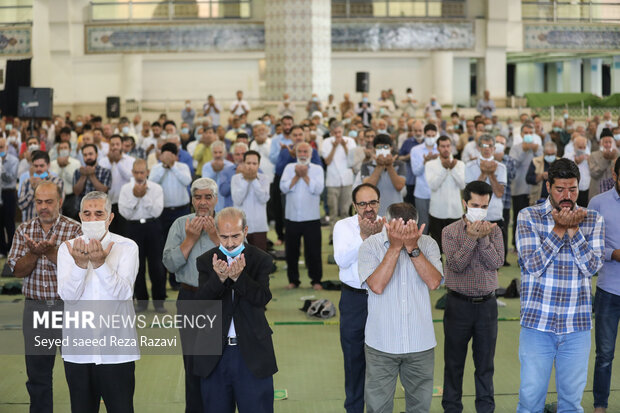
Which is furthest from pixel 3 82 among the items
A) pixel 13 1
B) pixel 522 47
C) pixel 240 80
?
pixel 522 47

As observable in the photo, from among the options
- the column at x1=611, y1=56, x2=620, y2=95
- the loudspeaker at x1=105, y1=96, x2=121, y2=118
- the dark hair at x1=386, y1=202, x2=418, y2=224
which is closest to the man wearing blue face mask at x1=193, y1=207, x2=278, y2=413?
the dark hair at x1=386, y1=202, x2=418, y2=224

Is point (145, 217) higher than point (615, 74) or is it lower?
lower

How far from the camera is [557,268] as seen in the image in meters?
5.02

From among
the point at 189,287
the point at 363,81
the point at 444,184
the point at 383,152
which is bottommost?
the point at 189,287

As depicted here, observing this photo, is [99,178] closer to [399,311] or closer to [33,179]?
[33,179]

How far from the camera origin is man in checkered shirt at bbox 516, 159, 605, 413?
497 centimetres

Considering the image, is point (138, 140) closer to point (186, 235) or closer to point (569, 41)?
point (186, 235)

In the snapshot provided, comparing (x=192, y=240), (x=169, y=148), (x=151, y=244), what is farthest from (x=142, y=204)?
(x=192, y=240)

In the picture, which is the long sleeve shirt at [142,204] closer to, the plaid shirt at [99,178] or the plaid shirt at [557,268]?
the plaid shirt at [99,178]

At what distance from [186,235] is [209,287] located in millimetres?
1509

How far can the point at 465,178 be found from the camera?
973 centimetres

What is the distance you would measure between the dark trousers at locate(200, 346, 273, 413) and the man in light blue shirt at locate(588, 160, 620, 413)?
232 centimetres

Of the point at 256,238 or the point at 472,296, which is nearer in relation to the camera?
the point at 472,296

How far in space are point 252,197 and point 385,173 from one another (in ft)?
4.91
